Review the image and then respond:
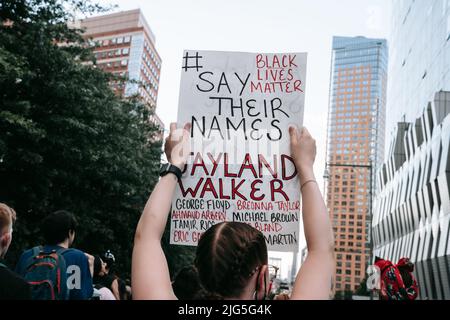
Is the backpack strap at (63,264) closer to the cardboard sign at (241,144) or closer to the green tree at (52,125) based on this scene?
the cardboard sign at (241,144)

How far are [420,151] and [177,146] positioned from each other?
41.7 m

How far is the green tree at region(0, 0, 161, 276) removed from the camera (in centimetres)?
1443

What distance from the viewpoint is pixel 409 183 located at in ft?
144

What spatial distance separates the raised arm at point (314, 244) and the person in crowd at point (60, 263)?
7.45 feet

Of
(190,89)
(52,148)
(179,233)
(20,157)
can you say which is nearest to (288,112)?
(190,89)

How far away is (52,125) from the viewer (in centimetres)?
1551

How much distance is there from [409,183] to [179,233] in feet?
144

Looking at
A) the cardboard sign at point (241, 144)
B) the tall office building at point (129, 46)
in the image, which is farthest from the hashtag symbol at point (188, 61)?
the tall office building at point (129, 46)

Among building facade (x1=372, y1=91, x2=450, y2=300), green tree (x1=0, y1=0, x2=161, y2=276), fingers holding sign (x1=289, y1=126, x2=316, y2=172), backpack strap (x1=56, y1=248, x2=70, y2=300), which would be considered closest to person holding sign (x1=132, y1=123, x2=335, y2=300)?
fingers holding sign (x1=289, y1=126, x2=316, y2=172)

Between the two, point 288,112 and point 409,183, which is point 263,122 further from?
point 409,183

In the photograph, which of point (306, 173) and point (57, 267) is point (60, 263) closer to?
point (57, 267)

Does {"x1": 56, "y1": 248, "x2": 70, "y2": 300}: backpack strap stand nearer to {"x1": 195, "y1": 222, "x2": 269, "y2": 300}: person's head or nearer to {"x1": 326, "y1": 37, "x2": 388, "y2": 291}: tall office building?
{"x1": 195, "y1": 222, "x2": 269, "y2": 300}: person's head

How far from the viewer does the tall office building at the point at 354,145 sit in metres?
172
